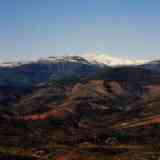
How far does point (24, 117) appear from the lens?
195750 mm

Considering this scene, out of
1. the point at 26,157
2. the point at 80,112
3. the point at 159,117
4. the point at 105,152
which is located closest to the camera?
the point at 26,157

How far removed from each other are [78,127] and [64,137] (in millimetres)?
23781

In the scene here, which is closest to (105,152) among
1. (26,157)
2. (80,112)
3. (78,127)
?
(26,157)

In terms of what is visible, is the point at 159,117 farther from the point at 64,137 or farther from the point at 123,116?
the point at 64,137

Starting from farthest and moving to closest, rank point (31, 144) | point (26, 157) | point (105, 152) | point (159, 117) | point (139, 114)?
1. point (139, 114)
2. point (159, 117)
3. point (31, 144)
4. point (105, 152)
5. point (26, 157)

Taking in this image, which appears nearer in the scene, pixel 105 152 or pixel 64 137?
pixel 105 152

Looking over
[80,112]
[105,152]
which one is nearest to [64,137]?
[105,152]

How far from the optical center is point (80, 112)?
199500 millimetres

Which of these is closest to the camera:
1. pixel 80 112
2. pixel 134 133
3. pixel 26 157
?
pixel 26 157

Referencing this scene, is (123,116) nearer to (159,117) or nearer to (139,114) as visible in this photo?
(139,114)

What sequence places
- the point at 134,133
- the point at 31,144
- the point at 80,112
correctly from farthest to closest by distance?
the point at 80,112 → the point at 134,133 → the point at 31,144

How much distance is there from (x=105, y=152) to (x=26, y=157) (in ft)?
73.0

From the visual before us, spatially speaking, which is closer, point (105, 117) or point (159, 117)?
point (159, 117)

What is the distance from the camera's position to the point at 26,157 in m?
108
